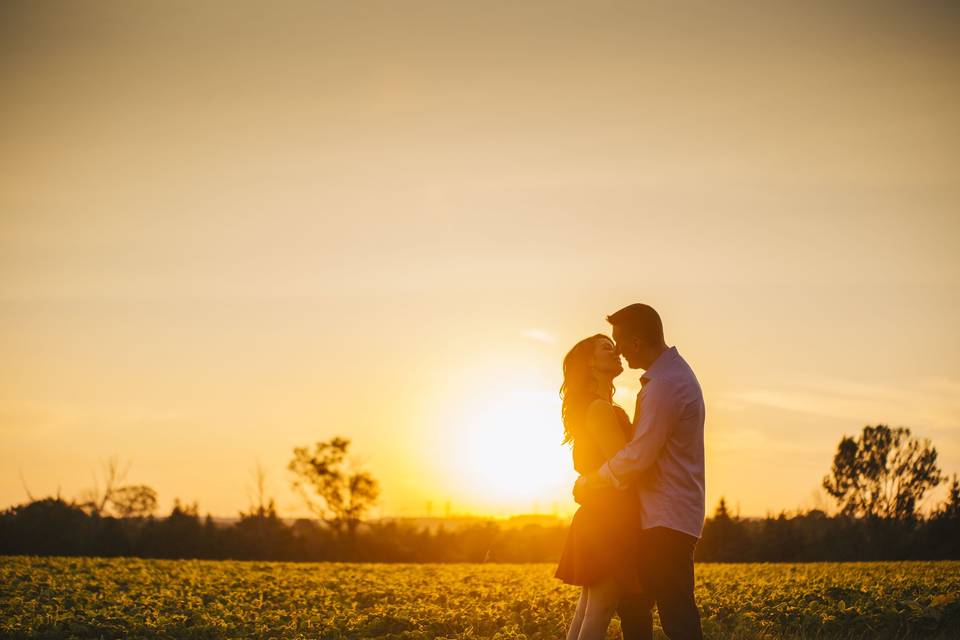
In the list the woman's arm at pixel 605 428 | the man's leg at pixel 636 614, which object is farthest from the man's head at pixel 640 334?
the man's leg at pixel 636 614

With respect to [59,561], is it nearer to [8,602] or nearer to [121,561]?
[121,561]

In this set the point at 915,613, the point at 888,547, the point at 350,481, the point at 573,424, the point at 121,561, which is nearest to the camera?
the point at 573,424

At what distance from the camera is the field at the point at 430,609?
1380cm

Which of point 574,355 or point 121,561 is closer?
point 574,355

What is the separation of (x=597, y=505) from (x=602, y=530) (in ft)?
0.75

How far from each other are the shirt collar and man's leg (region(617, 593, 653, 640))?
80.1 inches

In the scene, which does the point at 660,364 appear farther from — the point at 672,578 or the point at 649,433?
the point at 672,578

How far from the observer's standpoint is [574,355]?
830 cm

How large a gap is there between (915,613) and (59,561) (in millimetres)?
26576

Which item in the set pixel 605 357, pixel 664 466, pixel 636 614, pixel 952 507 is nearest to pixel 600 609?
pixel 636 614

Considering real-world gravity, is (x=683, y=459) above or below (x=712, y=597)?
above

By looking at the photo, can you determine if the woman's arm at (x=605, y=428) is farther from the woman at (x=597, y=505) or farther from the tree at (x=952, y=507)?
the tree at (x=952, y=507)

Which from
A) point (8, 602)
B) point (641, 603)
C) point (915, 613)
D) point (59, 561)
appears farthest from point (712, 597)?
point (59, 561)

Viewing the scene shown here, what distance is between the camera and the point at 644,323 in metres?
7.70
